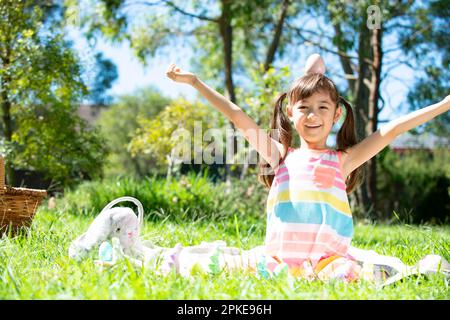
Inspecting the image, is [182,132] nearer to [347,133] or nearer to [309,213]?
[347,133]

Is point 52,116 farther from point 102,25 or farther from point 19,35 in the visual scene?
point 102,25

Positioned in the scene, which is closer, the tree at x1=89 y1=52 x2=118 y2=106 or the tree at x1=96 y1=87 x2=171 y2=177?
the tree at x1=89 y1=52 x2=118 y2=106

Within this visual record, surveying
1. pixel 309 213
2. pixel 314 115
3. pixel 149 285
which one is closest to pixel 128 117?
pixel 314 115

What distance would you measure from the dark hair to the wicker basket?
1281 millimetres

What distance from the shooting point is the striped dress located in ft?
7.23

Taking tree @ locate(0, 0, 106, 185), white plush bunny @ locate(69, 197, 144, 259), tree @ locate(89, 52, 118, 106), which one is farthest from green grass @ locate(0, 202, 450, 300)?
tree @ locate(89, 52, 118, 106)

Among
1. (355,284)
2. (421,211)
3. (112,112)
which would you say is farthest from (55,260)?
(112,112)

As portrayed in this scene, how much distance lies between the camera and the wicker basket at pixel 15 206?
2.98m

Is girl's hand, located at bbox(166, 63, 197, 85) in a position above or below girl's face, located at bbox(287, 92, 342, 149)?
above

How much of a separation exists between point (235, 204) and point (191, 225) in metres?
2.64

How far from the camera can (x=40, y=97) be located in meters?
6.36

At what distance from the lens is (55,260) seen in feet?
7.55

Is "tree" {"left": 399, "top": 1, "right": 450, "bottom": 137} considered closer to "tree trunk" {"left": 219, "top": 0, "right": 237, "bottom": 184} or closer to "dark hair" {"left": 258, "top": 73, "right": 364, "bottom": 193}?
"tree trunk" {"left": 219, "top": 0, "right": 237, "bottom": 184}

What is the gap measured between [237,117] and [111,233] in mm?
670
